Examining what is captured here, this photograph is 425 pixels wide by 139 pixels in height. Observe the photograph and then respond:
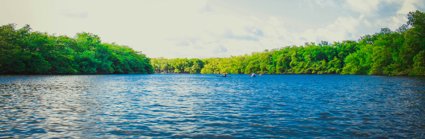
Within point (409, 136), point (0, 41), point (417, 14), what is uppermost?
point (417, 14)

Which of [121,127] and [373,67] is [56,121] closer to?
[121,127]

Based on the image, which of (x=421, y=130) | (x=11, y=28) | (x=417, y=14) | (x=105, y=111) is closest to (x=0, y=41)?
(x=11, y=28)

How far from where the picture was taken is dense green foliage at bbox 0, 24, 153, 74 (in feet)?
337

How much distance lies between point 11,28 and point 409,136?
369 feet

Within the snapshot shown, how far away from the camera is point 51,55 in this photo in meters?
122

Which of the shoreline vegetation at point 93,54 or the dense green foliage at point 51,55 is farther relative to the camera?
the shoreline vegetation at point 93,54

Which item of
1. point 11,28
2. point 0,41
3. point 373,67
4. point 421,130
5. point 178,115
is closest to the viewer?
point 421,130

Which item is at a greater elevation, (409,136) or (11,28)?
(11,28)

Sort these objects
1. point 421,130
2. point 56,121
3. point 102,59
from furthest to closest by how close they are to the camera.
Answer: point 102,59, point 56,121, point 421,130

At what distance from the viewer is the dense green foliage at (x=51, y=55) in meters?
103

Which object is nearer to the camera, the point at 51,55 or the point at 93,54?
the point at 51,55

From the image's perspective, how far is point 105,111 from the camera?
1042 inches

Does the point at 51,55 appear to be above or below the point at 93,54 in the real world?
below

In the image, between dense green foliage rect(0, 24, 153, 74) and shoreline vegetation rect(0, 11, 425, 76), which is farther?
shoreline vegetation rect(0, 11, 425, 76)
